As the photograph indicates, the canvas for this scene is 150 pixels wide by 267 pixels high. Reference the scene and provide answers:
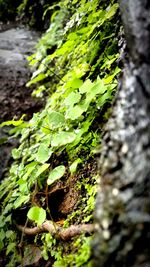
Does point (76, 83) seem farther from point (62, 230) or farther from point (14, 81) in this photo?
point (14, 81)

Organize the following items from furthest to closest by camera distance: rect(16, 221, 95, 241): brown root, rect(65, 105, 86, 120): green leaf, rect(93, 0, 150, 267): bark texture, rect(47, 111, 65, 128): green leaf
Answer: rect(47, 111, 65, 128): green leaf → rect(65, 105, 86, 120): green leaf → rect(16, 221, 95, 241): brown root → rect(93, 0, 150, 267): bark texture

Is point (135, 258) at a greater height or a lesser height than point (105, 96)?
lesser

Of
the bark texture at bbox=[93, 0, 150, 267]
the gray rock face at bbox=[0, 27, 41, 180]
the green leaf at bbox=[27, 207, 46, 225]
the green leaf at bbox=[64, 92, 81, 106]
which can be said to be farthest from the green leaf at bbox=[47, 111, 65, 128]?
the gray rock face at bbox=[0, 27, 41, 180]

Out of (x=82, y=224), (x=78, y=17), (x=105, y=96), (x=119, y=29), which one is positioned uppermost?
(x=78, y=17)

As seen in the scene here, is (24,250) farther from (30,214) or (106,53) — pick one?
(106,53)

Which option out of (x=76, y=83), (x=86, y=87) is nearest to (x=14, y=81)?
(x=76, y=83)

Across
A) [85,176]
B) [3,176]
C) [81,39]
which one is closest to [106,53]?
[81,39]

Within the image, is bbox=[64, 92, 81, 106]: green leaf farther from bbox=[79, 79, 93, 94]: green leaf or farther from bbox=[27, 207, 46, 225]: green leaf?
bbox=[27, 207, 46, 225]: green leaf

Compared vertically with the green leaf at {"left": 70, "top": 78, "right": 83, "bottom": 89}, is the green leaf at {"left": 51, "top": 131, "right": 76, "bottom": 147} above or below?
below
